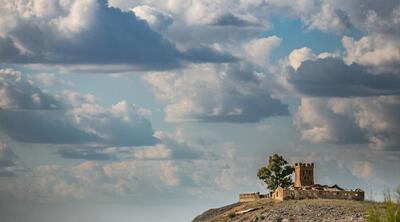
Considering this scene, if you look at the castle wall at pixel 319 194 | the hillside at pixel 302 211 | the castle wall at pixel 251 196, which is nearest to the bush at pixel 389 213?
the hillside at pixel 302 211

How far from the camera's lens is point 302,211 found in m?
125

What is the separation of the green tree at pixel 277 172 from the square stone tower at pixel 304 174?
469cm

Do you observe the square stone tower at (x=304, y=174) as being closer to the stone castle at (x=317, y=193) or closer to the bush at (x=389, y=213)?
the stone castle at (x=317, y=193)

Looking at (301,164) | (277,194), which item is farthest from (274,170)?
(277,194)

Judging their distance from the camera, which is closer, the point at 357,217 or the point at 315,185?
the point at 357,217

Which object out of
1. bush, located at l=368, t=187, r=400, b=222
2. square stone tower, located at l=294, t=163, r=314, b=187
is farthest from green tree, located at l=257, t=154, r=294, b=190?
bush, located at l=368, t=187, r=400, b=222

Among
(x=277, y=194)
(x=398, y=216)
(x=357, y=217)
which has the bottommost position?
(x=398, y=216)

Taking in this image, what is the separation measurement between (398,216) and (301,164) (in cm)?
9326

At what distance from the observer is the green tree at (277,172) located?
170 metres

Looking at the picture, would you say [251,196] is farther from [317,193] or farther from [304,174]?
[317,193]

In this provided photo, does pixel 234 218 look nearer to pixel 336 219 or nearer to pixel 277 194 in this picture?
pixel 277 194

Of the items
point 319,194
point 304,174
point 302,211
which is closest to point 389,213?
point 302,211

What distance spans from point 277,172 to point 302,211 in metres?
→ 46.3

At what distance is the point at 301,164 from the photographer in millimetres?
164625
